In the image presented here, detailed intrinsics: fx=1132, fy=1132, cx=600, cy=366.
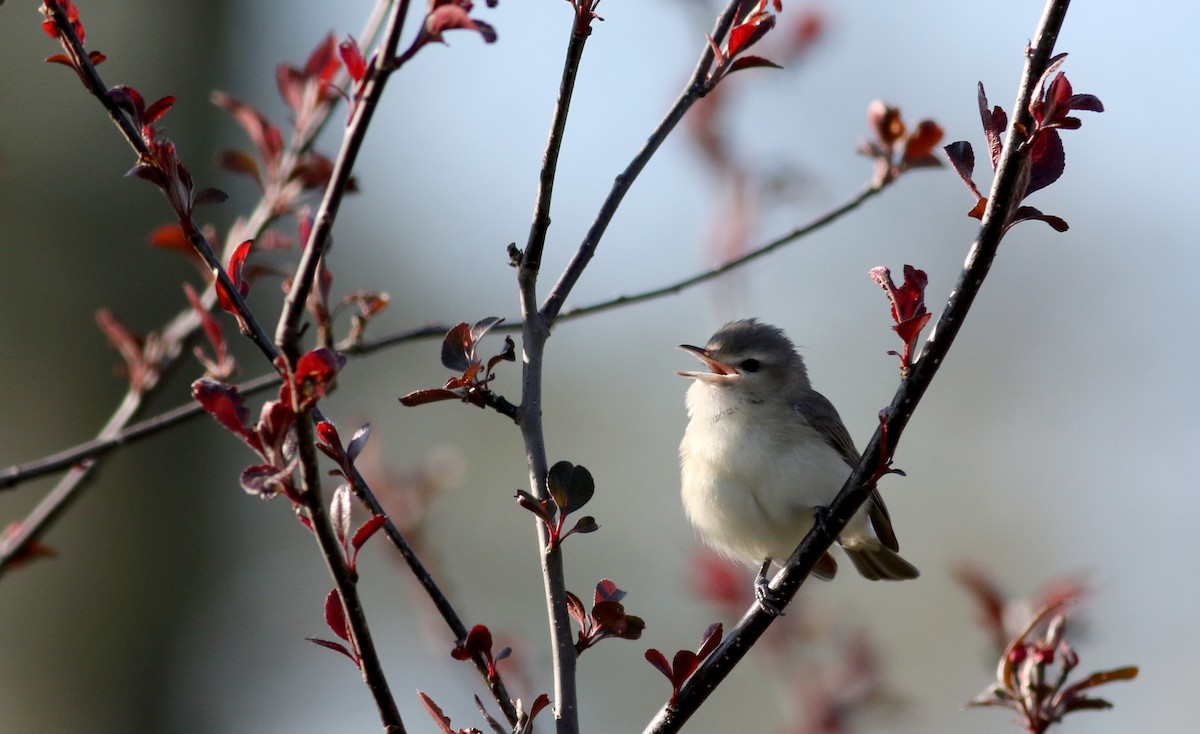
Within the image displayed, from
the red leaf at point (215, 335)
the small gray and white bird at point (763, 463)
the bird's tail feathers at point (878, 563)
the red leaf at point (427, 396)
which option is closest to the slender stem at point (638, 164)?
the red leaf at point (427, 396)

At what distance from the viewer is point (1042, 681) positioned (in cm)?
198

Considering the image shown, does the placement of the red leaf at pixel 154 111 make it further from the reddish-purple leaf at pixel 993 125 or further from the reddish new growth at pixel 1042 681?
the reddish new growth at pixel 1042 681

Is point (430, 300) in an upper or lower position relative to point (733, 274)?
upper

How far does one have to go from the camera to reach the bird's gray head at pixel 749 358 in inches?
163

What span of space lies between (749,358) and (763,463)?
612mm

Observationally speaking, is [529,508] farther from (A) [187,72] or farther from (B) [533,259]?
(A) [187,72]

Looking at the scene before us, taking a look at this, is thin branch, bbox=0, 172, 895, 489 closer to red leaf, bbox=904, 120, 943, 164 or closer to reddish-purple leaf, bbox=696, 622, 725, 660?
red leaf, bbox=904, 120, 943, 164

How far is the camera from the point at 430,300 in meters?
11.2

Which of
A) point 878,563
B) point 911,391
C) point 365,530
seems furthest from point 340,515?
point 878,563

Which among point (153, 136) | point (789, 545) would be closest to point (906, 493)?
point (789, 545)

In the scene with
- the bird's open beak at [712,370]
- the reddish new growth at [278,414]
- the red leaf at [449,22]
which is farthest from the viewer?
the bird's open beak at [712,370]

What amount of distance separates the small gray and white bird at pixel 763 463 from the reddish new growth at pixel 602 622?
168 centimetres

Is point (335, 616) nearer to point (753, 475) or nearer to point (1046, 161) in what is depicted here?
point (1046, 161)

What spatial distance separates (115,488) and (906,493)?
25.1 feet
